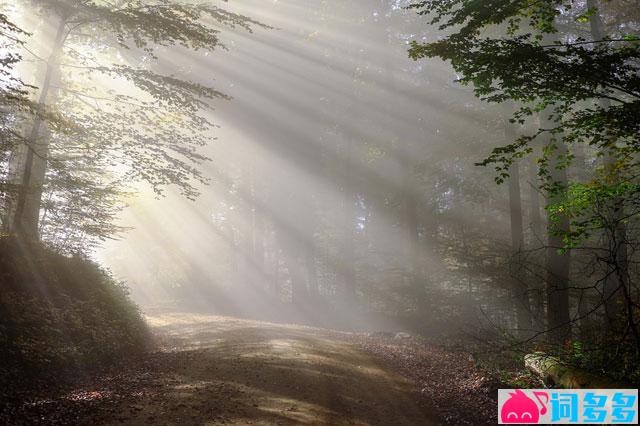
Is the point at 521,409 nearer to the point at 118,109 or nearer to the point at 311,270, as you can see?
the point at 118,109

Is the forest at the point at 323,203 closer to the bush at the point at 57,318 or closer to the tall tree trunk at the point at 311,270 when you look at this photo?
the bush at the point at 57,318

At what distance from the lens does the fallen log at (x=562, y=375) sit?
6.93 m

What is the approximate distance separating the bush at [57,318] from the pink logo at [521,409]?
8341 millimetres

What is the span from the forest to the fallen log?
50mm

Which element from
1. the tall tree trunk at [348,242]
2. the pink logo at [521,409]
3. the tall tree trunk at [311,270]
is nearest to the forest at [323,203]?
the tall tree trunk at [348,242]

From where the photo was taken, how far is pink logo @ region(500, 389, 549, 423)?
288 inches

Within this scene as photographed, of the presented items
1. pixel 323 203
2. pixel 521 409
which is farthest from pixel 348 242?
pixel 521 409

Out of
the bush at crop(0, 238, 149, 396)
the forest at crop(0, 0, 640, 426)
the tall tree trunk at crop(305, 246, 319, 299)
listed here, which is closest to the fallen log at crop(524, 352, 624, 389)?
the forest at crop(0, 0, 640, 426)

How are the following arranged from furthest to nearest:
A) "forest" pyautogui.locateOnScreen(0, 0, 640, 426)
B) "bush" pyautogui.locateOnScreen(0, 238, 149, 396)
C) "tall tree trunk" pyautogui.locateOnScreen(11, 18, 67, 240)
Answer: "tall tree trunk" pyautogui.locateOnScreen(11, 18, 67, 240)
"bush" pyautogui.locateOnScreen(0, 238, 149, 396)
"forest" pyautogui.locateOnScreen(0, 0, 640, 426)

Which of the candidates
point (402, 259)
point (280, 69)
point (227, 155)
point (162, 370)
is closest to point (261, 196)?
point (227, 155)

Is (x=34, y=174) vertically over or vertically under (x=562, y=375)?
over

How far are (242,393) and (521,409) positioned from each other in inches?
201

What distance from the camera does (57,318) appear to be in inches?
380

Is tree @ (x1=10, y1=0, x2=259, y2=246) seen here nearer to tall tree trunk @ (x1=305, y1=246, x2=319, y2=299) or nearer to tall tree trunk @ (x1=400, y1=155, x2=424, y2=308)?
tall tree trunk @ (x1=400, y1=155, x2=424, y2=308)
